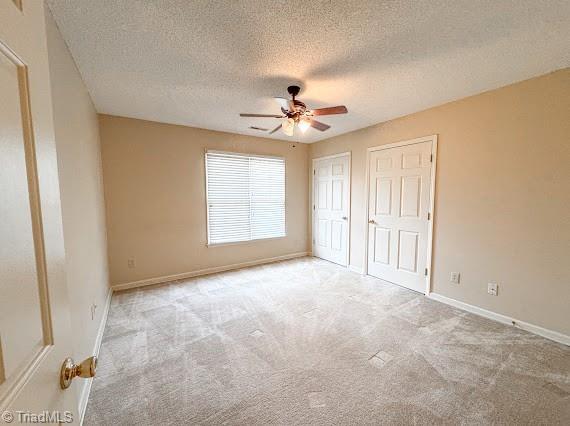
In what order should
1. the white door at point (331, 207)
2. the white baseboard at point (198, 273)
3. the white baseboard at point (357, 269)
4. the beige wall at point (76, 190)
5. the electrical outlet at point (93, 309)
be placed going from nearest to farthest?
the beige wall at point (76, 190), the electrical outlet at point (93, 309), the white baseboard at point (198, 273), the white baseboard at point (357, 269), the white door at point (331, 207)

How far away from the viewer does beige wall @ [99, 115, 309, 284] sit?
3.42m

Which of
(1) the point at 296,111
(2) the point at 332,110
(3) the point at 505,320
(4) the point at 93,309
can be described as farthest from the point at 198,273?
(3) the point at 505,320

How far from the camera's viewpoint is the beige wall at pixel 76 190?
150 centimetres

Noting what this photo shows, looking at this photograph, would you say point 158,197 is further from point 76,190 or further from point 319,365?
point 319,365

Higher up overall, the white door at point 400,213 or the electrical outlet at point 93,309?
the white door at point 400,213

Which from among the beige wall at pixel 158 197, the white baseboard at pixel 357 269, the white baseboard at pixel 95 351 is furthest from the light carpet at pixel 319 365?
the white baseboard at pixel 357 269

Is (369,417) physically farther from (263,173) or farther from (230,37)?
(263,173)

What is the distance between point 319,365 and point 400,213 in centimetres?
238

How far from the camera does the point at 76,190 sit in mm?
1837

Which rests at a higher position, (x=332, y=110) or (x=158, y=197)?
(x=332, y=110)

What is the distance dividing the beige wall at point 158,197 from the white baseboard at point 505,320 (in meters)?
3.13

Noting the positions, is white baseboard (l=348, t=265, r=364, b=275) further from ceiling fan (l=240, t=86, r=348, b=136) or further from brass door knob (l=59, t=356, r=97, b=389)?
brass door knob (l=59, t=356, r=97, b=389)

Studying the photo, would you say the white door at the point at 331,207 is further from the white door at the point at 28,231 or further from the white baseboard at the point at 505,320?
the white door at the point at 28,231

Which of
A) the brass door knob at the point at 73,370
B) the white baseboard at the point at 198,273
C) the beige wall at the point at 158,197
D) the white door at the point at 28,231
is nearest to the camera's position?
the white door at the point at 28,231
